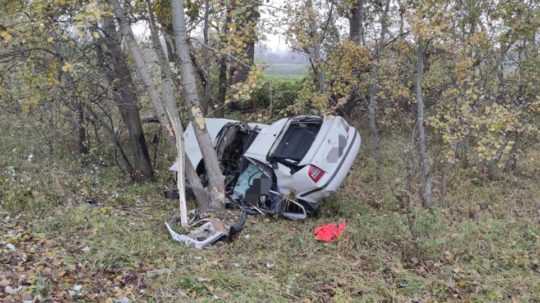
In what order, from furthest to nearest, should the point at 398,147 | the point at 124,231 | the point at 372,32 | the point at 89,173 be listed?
1. the point at 398,147
2. the point at 372,32
3. the point at 89,173
4. the point at 124,231

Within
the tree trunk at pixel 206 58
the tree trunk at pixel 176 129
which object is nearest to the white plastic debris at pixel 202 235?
the tree trunk at pixel 176 129

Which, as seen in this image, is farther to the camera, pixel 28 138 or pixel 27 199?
pixel 28 138

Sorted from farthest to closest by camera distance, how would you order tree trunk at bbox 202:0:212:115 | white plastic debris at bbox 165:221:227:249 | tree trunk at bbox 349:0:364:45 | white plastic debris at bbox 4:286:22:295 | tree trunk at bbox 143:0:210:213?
tree trunk at bbox 349:0:364:45 → tree trunk at bbox 202:0:212:115 → tree trunk at bbox 143:0:210:213 → white plastic debris at bbox 165:221:227:249 → white plastic debris at bbox 4:286:22:295

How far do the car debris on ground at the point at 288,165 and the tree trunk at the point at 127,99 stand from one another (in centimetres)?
106

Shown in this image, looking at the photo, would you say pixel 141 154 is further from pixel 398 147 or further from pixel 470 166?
pixel 470 166

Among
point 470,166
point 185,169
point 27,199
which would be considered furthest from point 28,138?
point 470,166

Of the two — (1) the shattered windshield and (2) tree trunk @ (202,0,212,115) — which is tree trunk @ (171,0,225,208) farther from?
(2) tree trunk @ (202,0,212,115)

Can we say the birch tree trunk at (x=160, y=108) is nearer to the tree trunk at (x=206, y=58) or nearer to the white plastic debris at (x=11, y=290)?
the tree trunk at (x=206, y=58)

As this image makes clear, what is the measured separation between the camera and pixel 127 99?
7926 millimetres

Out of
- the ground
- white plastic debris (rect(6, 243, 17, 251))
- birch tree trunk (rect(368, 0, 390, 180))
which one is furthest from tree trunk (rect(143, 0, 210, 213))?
birch tree trunk (rect(368, 0, 390, 180))

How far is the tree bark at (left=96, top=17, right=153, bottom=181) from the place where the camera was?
7.54 metres

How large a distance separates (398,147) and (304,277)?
7402 millimetres

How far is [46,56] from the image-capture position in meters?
7.57

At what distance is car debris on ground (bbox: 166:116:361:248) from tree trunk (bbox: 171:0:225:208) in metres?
0.41
